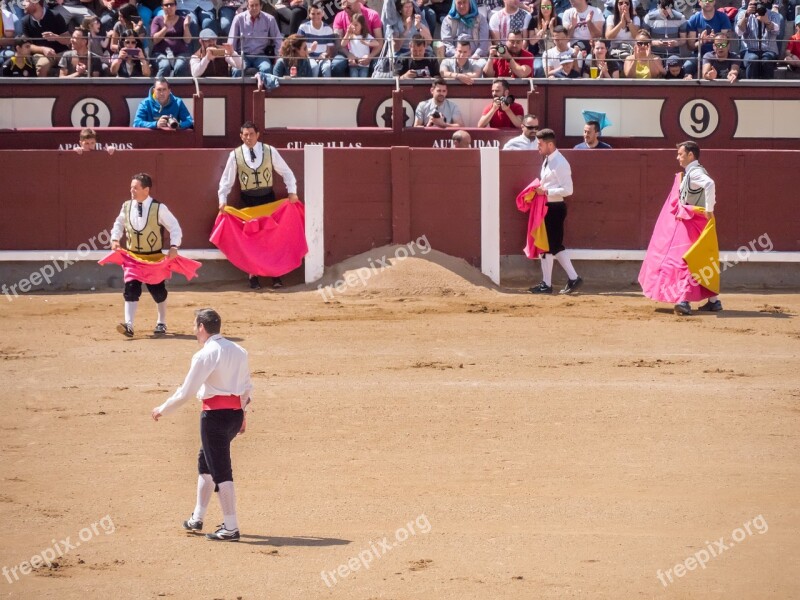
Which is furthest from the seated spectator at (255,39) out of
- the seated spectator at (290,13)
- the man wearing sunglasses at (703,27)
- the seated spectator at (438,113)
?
the man wearing sunglasses at (703,27)

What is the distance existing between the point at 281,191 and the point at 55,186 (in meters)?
2.33

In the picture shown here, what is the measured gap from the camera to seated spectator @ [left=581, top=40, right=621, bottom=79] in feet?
51.5

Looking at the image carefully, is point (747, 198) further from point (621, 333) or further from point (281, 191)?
point (281, 191)

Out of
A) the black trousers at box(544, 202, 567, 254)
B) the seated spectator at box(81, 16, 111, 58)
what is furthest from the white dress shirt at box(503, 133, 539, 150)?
the seated spectator at box(81, 16, 111, 58)

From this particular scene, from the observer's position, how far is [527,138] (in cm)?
1453

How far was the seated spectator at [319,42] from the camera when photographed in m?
15.8

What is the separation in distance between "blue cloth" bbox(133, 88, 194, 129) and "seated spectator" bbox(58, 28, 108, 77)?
87 centimetres

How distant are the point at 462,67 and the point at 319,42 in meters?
1.68

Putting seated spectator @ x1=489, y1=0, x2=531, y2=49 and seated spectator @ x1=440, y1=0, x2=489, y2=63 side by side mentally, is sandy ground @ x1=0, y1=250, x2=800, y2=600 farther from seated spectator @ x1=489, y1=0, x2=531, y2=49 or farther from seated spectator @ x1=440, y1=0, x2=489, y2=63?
seated spectator @ x1=489, y1=0, x2=531, y2=49

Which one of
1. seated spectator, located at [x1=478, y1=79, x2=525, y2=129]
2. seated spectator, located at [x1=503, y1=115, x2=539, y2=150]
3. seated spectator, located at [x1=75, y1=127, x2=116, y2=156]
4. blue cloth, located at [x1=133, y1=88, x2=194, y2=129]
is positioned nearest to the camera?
seated spectator, located at [x1=75, y1=127, x2=116, y2=156]

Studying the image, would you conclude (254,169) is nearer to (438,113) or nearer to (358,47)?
(438,113)

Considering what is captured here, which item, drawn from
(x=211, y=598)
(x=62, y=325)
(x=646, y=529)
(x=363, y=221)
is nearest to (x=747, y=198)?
(x=363, y=221)

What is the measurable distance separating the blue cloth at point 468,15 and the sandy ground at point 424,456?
4444mm

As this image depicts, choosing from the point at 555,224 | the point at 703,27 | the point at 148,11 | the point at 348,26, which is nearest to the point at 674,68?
the point at 703,27
